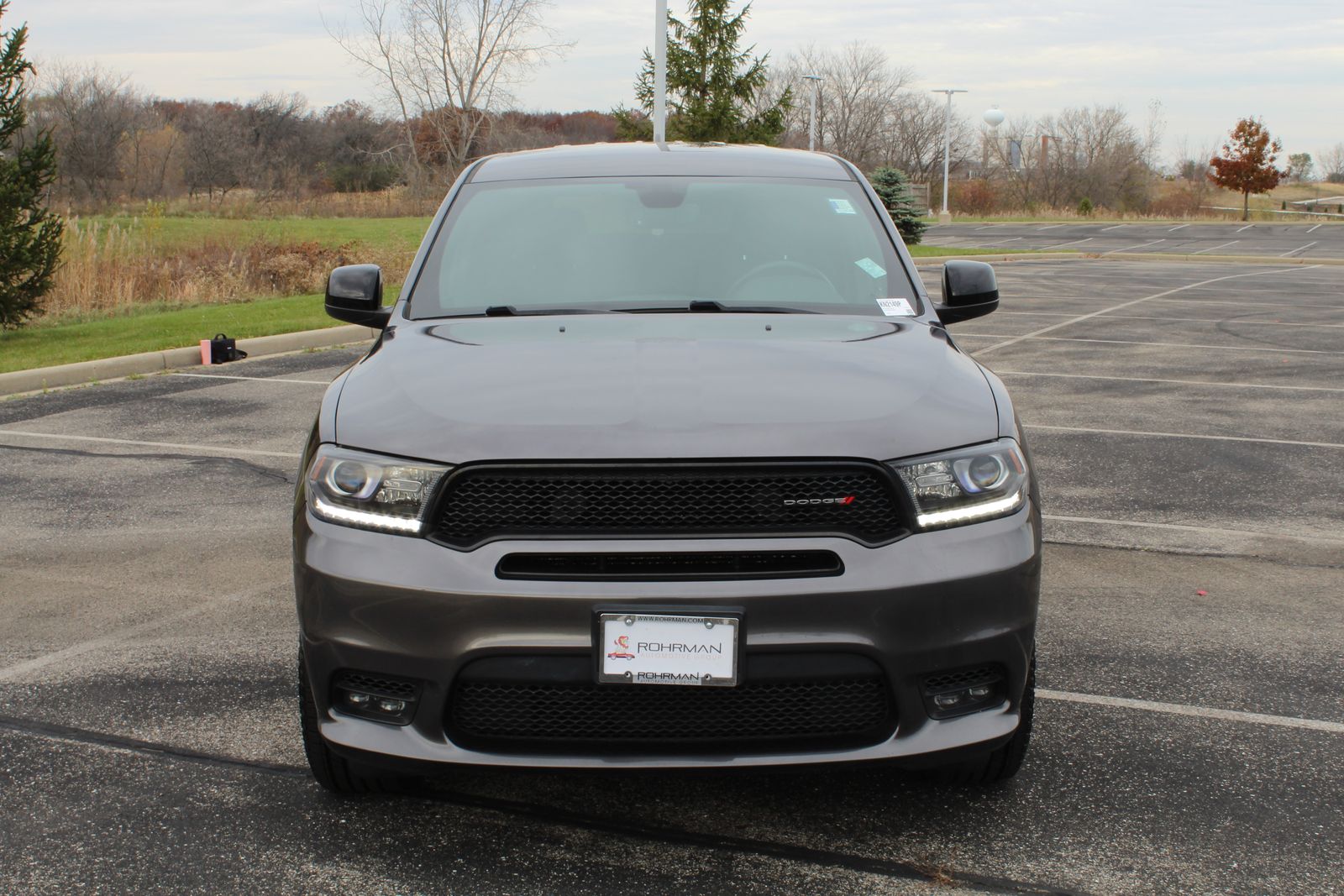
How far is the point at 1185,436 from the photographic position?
29.2ft

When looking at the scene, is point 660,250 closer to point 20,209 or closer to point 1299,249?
point 20,209

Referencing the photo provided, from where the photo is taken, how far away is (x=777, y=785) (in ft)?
11.4

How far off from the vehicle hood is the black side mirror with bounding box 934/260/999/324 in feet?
2.45

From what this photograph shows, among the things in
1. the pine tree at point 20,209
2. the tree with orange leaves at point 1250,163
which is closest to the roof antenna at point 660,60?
the pine tree at point 20,209

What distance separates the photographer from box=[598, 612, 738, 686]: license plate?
2.70 meters

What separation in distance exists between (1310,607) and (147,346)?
1103cm

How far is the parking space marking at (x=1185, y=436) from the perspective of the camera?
868cm

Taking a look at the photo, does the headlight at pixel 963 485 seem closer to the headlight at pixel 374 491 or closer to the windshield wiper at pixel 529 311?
the headlight at pixel 374 491

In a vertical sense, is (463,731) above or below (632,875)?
above

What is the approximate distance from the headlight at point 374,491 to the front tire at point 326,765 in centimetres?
43

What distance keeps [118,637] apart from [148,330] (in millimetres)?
10397

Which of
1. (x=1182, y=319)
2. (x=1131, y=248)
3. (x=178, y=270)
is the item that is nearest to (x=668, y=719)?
(x=1182, y=319)

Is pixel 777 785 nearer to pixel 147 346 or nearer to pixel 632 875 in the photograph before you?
pixel 632 875

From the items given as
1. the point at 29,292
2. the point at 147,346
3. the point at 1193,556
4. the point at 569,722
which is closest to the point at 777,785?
the point at 569,722
